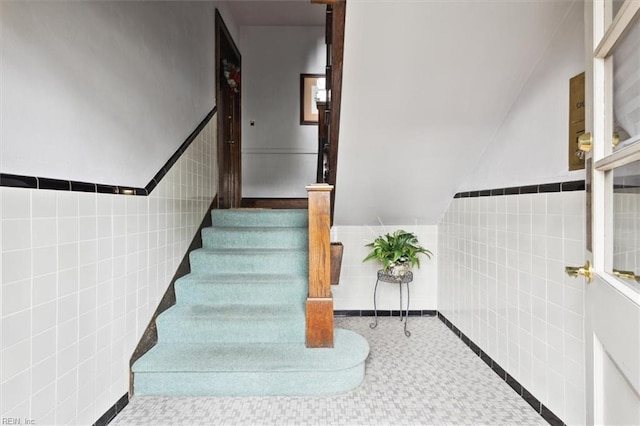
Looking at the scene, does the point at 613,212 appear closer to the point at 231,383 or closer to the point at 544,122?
the point at 544,122

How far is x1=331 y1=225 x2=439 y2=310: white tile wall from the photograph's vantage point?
2.87m

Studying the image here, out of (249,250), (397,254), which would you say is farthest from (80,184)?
(397,254)

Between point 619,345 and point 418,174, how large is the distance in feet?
5.49

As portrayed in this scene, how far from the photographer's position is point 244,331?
1834 mm

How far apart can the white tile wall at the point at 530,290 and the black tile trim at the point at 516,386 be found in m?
0.03

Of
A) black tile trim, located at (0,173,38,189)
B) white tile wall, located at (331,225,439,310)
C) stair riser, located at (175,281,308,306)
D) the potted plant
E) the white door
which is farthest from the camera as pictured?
white tile wall, located at (331,225,439,310)

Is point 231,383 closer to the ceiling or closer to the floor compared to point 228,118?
closer to the floor

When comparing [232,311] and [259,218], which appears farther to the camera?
[259,218]

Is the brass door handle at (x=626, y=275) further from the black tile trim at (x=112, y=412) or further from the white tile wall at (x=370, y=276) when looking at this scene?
the white tile wall at (x=370, y=276)

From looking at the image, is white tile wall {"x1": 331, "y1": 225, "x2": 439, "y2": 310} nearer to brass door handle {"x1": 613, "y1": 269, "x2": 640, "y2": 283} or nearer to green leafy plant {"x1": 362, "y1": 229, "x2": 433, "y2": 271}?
green leafy plant {"x1": 362, "y1": 229, "x2": 433, "y2": 271}

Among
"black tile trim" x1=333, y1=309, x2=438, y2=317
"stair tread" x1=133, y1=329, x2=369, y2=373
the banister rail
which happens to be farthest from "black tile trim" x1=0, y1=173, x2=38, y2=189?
"black tile trim" x1=333, y1=309, x2=438, y2=317

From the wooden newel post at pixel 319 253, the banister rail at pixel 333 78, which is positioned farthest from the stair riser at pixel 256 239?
the wooden newel post at pixel 319 253

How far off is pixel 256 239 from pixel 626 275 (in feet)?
7.07

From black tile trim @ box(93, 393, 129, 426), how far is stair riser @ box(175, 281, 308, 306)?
2.05 ft
